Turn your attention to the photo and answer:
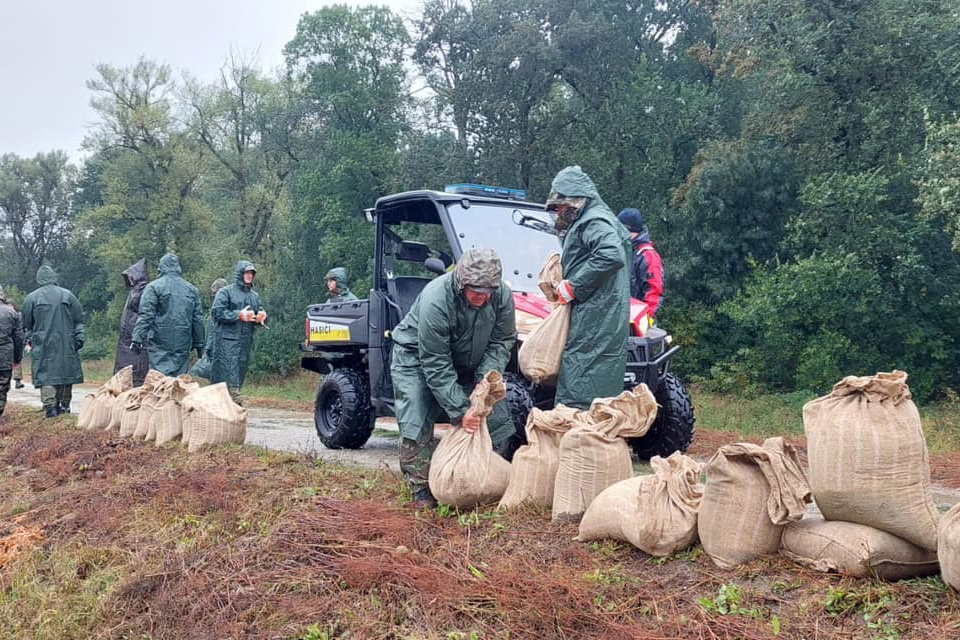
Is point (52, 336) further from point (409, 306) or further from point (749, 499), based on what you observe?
point (749, 499)

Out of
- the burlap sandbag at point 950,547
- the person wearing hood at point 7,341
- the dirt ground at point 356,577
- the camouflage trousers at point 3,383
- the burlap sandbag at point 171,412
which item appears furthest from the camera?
the camouflage trousers at point 3,383

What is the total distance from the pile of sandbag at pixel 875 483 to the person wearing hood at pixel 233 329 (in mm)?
7962

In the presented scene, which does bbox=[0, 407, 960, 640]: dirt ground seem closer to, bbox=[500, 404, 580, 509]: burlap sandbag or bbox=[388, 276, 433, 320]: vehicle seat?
bbox=[500, 404, 580, 509]: burlap sandbag

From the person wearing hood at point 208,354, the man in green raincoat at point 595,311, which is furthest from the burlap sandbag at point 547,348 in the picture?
the person wearing hood at point 208,354

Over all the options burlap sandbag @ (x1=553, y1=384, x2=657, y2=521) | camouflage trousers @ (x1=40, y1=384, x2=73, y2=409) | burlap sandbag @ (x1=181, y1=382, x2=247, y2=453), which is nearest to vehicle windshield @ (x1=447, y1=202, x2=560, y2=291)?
burlap sandbag @ (x1=553, y1=384, x2=657, y2=521)

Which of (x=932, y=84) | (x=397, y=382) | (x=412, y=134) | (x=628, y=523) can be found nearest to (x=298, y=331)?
(x=412, y=134)

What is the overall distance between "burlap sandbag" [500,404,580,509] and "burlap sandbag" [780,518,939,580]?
1.51 meters

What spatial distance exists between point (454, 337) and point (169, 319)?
5797 millimetres

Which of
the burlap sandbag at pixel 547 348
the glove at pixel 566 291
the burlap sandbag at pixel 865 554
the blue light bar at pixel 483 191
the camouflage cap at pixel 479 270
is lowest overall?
the burlap sandbag at pixel 865 554

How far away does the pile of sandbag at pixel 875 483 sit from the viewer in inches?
130

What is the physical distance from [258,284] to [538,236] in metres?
26.0

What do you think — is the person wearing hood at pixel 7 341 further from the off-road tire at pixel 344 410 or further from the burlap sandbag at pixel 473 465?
the burlap sandbag at pixel 473 465

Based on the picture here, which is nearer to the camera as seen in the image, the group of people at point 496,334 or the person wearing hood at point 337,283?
the group of people at point 496,334

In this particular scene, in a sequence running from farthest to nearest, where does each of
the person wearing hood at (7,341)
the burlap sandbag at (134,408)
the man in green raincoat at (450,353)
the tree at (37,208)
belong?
1. the tree at (37,208)
2. the person wearing hood at (7,341)
3. the burlap sandbag at (134,408)
4. the man in green raincoat at (450,353)
